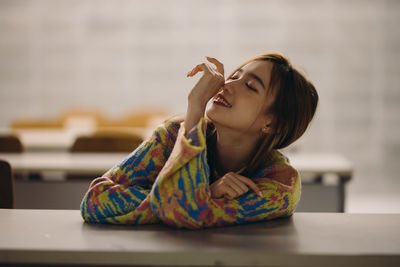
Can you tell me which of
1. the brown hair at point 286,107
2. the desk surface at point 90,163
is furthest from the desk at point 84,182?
the brown hair at point 286,107

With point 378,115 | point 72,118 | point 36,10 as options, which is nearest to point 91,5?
point 36,10

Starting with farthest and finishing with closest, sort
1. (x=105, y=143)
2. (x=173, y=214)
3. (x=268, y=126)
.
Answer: (x=105, y=143)
(x=268, y=126)
(x=173, y=214)

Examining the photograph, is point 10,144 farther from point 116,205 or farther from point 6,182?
point 116,205

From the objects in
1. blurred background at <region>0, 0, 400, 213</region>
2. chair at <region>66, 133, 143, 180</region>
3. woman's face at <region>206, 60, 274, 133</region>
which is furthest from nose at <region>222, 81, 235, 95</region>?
blurred background at <region>0, 0, 400, 213</region>

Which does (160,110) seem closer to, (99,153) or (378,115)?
(378,115)

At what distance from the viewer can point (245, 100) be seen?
117 cm

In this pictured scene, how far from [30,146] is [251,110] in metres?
2.30

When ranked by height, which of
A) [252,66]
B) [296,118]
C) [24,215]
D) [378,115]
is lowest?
[378,115]

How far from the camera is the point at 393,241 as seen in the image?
35.9 inches

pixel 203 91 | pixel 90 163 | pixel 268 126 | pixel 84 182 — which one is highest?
pixel 203 91

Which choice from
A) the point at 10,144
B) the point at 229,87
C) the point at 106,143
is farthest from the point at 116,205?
the point at 10,144

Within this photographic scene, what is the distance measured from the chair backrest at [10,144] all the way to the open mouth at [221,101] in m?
A: 1.88

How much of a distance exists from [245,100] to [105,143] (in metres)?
1.67

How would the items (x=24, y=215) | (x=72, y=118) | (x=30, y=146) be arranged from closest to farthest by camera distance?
(x=24, y=215) → (x=30, y=146) → (x=72, y=118)
